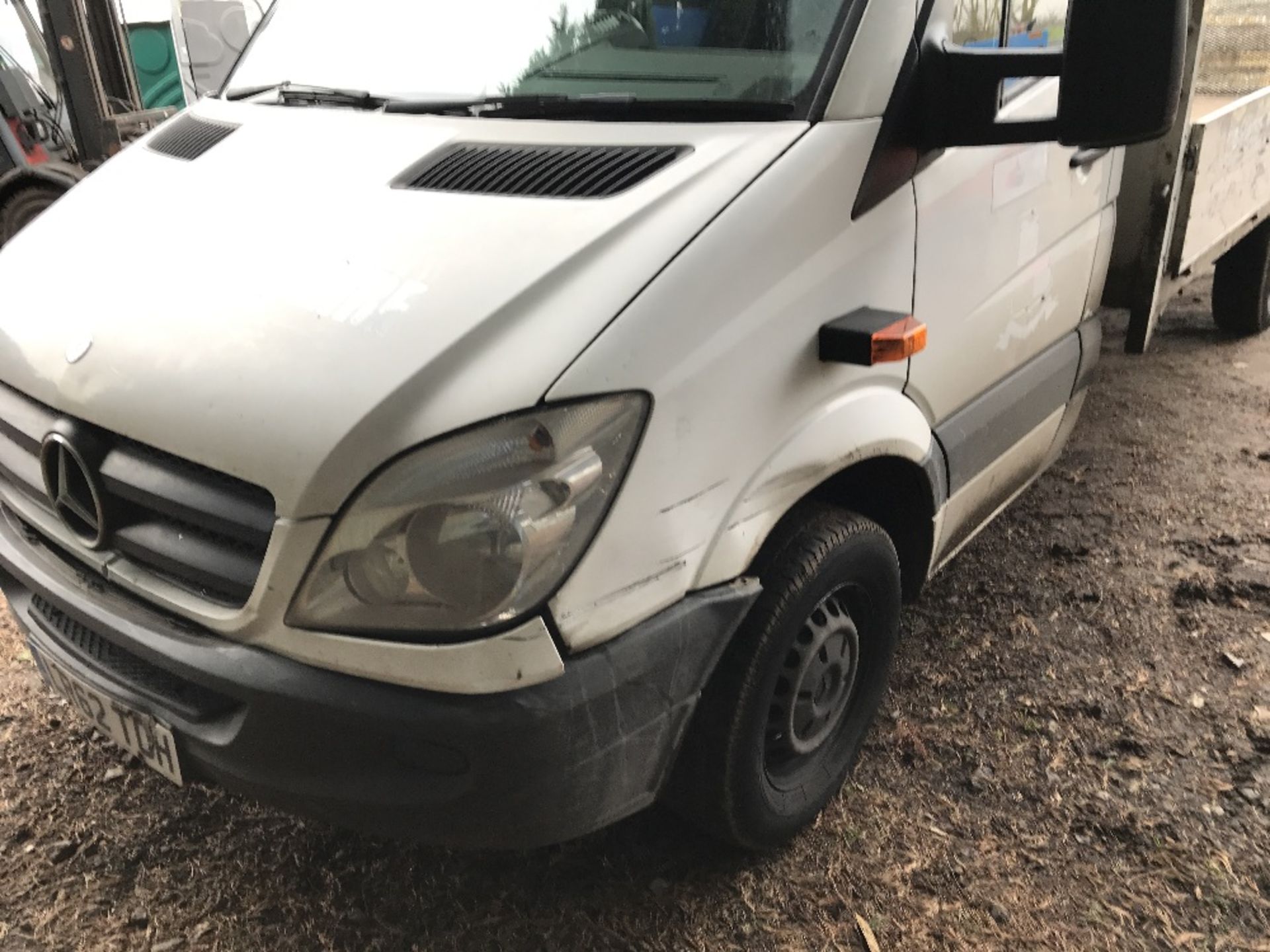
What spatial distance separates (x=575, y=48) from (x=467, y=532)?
1.22m

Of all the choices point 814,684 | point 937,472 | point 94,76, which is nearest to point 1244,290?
point 937,472

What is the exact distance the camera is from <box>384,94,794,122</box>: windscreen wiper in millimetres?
1947

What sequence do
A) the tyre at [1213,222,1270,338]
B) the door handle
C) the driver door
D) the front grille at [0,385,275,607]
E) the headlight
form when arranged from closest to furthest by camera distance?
the headlight
the front grille at [0,385,275,607]
the driver door
the door handle
the tyre at [1213,222,1270,338]

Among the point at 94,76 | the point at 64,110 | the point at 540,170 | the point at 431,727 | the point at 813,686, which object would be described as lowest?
the point at 813,686

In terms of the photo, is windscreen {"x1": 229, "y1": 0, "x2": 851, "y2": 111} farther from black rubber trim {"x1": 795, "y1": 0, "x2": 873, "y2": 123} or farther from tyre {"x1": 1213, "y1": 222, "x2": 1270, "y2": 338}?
tyre {"x1": 1213, "y1": 222, "x2": 1270, "y2": 338}

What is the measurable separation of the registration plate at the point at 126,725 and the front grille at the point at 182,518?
26 centimetres

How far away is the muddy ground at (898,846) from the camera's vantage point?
6.96ft

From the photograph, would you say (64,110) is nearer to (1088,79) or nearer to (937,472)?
(937,472)

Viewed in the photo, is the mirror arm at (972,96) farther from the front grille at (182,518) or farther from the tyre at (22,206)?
the tyre at (22,206)

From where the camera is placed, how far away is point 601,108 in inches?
80.4

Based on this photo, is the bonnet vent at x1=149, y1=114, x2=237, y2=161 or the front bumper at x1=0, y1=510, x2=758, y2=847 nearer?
the front bumper at x1=0, y1=510, x2=758, y2=847

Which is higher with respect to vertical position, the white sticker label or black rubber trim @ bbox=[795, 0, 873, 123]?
black rubber trim @ bbox=[795, 0, 873, 123]

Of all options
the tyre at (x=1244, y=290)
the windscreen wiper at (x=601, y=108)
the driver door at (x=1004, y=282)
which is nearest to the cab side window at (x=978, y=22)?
the driver door at (x=1004, y=282)

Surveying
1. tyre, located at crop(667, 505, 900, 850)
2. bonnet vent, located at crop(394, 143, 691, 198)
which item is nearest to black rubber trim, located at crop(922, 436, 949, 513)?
tyre, located at crop(667, 505, 900, 850)
